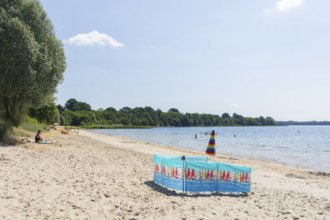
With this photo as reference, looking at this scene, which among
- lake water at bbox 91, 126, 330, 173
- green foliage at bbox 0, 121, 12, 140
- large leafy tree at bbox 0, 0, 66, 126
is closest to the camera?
green foliage at bbox 0, 121, 12, 140

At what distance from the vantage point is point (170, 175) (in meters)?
11.8

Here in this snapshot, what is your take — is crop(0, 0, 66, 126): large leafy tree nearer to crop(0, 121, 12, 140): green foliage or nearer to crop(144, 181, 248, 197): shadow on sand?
crop(0, 121, 12, 140): green foliage

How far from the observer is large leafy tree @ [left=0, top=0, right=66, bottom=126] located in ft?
76.9

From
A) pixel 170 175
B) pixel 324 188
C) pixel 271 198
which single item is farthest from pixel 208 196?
pixel 324 188

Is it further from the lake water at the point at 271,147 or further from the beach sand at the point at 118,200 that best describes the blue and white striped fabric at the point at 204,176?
the lake water at the point at 271,147

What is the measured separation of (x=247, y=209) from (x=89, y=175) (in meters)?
6.59

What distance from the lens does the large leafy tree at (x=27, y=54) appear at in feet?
76.9

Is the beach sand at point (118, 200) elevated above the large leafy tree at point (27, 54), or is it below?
below

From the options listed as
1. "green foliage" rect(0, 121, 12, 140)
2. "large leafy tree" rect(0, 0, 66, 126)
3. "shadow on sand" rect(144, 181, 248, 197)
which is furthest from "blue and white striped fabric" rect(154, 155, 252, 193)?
"large leafy tree" rect(0, 0, 66, 126)

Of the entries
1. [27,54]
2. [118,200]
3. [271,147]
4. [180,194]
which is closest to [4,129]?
[27,54]

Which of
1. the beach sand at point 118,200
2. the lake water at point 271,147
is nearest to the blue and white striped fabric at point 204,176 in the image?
the beach sand at point 118,200

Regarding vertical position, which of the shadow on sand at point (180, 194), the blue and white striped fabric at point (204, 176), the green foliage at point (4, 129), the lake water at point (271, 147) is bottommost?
the lake water at point (271, 147)

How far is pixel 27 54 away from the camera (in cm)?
2367

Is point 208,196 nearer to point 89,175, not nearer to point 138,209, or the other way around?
point 138,209
